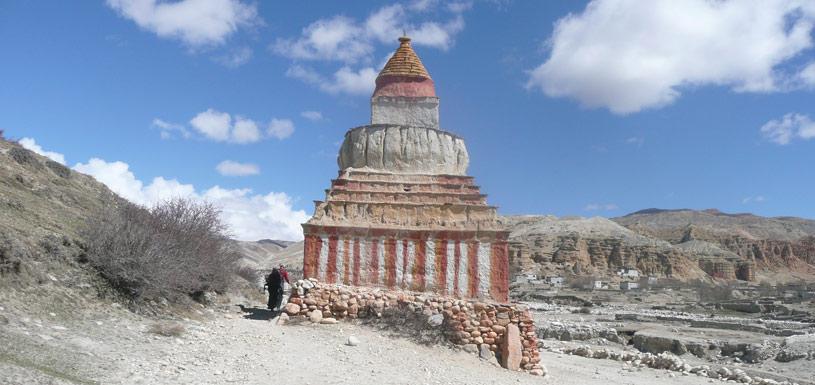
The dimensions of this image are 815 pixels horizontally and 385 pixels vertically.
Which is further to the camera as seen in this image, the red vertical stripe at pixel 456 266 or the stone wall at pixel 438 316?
the red vertical stripe at pixel 456 266

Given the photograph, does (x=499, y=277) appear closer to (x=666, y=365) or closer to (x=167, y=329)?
(x=666, y=365)

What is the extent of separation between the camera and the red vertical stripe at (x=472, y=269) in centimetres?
1270

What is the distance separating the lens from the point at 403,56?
2034 cm

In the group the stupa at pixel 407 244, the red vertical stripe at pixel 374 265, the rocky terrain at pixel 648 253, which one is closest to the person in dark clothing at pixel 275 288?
the stupa at pixel 407 244

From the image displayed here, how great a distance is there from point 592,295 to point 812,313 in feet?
51.9

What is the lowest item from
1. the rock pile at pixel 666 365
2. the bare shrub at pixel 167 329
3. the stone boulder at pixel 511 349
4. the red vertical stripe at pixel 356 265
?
the rock pile at pixel 666 365

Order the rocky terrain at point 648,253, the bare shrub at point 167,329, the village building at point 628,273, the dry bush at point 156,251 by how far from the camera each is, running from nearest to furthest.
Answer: the bare shrub at point 167,329, the dry bush at point 156,251, the village building at point 628,273, the rocky terrain at point 648,253

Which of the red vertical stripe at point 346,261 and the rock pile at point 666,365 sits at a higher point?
the red vertical stripe at point 346,261

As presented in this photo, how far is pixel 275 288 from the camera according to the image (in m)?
14.5

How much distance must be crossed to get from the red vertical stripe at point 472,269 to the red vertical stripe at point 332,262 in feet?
9.01

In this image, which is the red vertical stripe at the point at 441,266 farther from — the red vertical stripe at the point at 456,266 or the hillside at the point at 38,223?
the hillside at the point at 38,223

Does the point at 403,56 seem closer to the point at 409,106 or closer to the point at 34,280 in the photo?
the point at 409,106

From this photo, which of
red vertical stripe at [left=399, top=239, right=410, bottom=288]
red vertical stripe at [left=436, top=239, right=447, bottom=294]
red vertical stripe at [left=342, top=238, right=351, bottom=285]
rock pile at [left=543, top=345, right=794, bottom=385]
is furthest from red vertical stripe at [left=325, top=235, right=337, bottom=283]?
rock pile at [left=543, top=345, right=794, bottom=385]

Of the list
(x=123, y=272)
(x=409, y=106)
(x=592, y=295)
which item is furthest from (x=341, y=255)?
(x=592, y=295)
